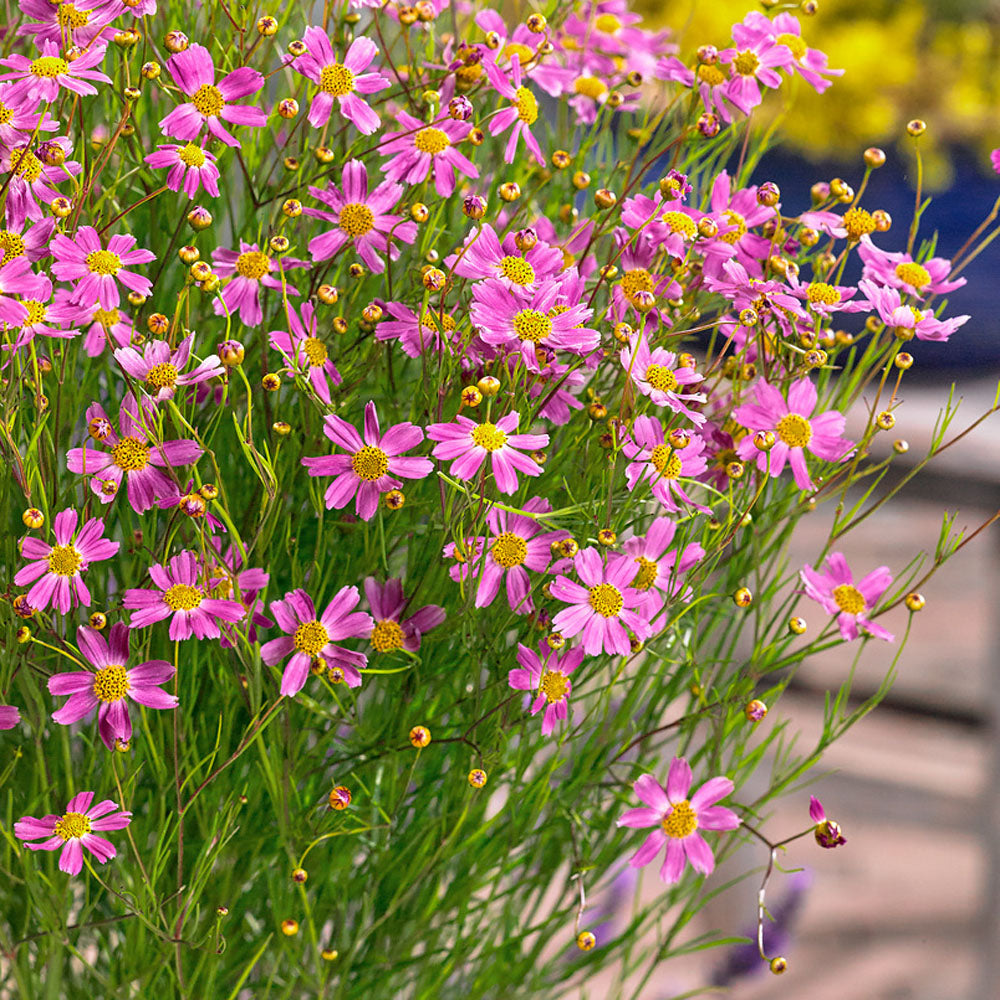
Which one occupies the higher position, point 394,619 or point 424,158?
point 424,158

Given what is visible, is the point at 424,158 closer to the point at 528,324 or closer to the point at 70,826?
the point at 528,324

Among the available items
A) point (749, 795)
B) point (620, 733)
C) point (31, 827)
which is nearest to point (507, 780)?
point (620, 733)

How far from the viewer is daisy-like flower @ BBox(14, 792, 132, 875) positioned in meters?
0.30

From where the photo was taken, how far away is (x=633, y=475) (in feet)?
0.97

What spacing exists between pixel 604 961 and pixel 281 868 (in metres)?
0.13

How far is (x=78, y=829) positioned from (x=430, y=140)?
0.21m

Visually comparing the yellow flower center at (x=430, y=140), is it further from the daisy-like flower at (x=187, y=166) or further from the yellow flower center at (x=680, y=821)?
the yellow flower center at (x=680, y=821)

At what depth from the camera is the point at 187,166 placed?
0.30 metres

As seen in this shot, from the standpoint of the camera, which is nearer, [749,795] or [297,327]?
[297,327]

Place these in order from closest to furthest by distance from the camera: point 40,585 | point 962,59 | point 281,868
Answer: point 40,585 < point 281,868 < point 962,59

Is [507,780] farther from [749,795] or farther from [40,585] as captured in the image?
[749,795]

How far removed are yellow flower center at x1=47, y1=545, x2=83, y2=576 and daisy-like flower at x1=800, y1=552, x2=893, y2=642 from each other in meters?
0.20

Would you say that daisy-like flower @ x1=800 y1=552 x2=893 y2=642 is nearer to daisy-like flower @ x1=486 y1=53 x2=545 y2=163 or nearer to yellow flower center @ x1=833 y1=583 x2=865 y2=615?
yellow flower center @ x1=833 y1=583 x2=865 y2=615

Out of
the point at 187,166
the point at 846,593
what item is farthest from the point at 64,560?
the point at 846,593
